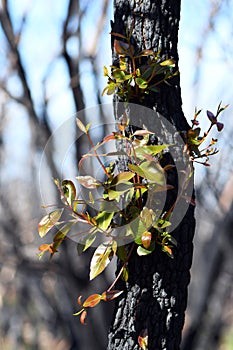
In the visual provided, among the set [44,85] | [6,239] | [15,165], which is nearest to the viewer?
[44,85]

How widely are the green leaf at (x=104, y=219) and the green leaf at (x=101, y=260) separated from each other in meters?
0.04

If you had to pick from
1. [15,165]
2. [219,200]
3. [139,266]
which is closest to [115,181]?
[139,266]

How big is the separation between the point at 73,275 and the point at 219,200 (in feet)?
3.21

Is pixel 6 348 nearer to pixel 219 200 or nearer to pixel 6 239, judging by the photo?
pixel 6 239

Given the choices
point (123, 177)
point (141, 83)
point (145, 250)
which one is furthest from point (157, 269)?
point (141, 83)

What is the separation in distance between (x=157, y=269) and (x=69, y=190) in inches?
8.4

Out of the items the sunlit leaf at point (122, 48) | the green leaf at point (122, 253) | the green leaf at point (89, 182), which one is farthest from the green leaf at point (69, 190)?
the sunlit leaf at point (122, 48)

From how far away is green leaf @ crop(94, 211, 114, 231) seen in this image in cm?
95

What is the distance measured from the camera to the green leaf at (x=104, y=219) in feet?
3.12

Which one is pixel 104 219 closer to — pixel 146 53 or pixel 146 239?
pixel 146 239

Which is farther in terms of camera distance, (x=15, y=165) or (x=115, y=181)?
(x=15, y=165)

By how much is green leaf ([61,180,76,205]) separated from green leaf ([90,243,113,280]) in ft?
0.33

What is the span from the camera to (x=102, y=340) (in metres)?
3.47

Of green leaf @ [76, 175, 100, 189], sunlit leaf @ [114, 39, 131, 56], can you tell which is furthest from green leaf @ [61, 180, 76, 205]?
sunlit leaf @ [114, 39, 131, 56]
